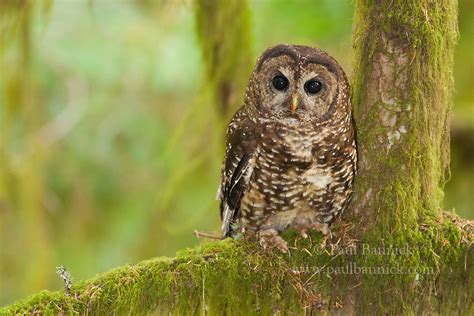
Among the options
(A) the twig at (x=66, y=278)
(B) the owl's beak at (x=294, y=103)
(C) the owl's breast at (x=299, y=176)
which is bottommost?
(A) the twig at (x=66, y=278)

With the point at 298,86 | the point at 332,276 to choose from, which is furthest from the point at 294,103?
the point at 332,276

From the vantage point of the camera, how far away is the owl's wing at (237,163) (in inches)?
129

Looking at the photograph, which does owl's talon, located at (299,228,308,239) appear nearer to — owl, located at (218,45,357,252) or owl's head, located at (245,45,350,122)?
owl, located at (218,45,357,252)

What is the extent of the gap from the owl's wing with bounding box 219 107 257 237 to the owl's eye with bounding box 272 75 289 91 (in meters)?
0.20

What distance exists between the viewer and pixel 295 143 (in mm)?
3137

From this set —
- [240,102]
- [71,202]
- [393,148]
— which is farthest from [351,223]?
[71,202]

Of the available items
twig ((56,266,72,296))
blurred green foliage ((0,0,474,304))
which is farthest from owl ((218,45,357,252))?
blurred green foliage ((0,0,474,304))

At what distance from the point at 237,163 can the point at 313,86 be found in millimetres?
475

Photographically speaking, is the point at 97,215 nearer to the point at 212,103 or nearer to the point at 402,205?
the point at 212,103

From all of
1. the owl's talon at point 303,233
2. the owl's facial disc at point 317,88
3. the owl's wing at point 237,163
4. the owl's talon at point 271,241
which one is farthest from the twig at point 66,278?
the owl's facial disc at point 317,88

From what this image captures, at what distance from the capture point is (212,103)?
388cm

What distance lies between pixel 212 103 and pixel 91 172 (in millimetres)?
2539

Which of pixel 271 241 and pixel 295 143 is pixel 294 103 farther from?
pixel 271 241

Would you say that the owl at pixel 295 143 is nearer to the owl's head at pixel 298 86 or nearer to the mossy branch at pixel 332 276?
the owl's head at pixel 298 86
